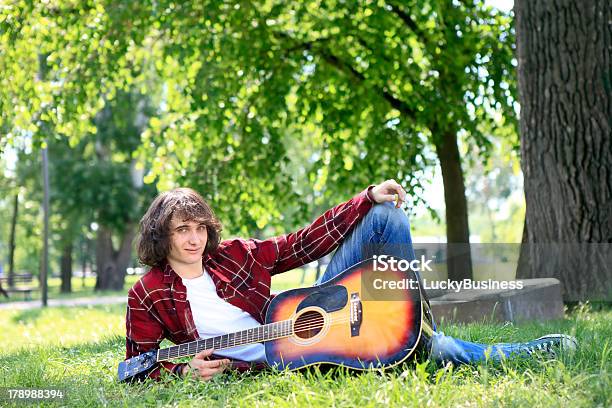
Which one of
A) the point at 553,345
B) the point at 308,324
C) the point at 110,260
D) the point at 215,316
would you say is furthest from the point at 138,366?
the point at 110,260

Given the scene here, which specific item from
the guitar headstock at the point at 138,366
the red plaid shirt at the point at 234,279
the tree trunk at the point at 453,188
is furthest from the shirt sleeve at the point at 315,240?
the tree trunk at the point at 453,188

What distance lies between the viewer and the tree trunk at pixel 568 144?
558 centimetres

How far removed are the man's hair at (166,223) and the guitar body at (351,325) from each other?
593 millimetres

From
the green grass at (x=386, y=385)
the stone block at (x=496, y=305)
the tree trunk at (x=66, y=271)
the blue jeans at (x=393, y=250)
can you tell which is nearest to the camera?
the green grass at (x=386, y=385)

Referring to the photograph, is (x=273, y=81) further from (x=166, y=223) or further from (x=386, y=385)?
(x=386, y=385)

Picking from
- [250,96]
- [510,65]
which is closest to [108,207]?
[250,96]

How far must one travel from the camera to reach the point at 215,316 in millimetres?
3691

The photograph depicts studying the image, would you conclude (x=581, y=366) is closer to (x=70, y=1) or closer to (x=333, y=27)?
(x=333, y=27)

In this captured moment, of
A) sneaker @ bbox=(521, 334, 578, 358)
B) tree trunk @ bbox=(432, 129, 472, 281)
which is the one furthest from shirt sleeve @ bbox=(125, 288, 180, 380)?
tree trunk @ bbox=(432, 129, 472, 281)

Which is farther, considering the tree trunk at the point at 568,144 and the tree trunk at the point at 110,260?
the tree trunk at the point at 110,260

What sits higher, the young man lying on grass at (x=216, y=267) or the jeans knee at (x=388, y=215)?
the jeans knee at (x=388, y=215)

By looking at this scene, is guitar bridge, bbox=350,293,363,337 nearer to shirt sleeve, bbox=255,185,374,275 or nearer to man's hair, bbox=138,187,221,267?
shirt sleeve, bbox=255,185,374,275

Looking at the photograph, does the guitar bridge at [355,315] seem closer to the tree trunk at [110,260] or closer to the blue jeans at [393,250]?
the blue jeans at [393,250]

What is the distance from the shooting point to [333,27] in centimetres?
916
